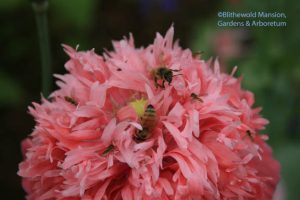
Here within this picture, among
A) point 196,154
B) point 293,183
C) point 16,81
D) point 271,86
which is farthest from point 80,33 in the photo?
point 196,154

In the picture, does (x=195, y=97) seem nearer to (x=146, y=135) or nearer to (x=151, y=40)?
(x=146, y=135)

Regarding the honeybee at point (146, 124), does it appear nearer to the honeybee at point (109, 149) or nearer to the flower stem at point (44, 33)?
the honeybee at point (109, 149)

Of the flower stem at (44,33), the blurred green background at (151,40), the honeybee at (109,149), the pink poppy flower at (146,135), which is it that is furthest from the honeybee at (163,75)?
the blurred green background at (151,40)

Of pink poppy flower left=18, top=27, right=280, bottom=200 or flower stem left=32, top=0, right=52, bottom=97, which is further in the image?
flower stem left=32, top=0, right=52, bottom=97

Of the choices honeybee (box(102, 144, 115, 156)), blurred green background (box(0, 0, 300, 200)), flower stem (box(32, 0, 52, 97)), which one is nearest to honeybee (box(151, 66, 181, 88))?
honeybee (box(102, 144, 115, 156))

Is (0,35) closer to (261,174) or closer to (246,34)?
(246,34)

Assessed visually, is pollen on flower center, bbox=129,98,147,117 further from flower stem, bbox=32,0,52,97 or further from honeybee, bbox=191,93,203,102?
flower stem, bbox=32,0,52,97

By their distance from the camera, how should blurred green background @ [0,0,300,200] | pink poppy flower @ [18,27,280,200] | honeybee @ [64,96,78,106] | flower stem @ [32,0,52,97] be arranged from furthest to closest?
blurred green background @ [0,0,300,200] < flower stem @ [32,0,52,97] < honeybee @ [64,96,78,106] < pink poppy flower @ [18,27,280,200]
